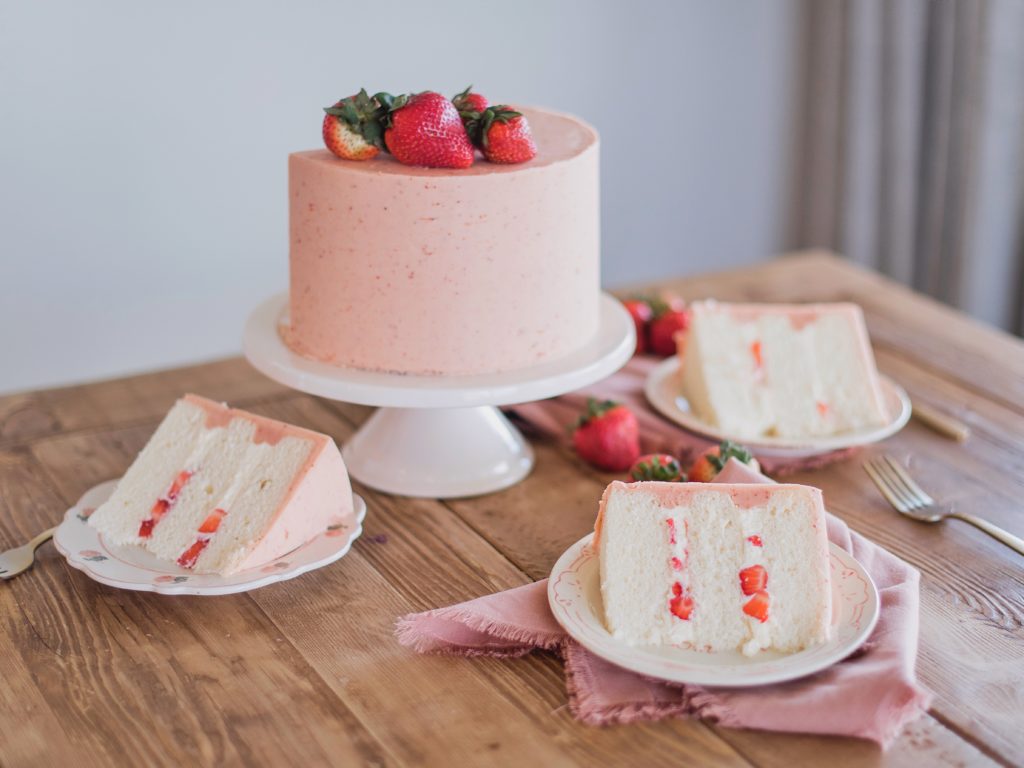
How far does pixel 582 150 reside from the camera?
5.09ft

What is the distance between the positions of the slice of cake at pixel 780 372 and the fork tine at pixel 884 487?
75mm

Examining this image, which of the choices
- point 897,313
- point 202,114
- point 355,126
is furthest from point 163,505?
point 202,114

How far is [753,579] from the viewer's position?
1.21 meters

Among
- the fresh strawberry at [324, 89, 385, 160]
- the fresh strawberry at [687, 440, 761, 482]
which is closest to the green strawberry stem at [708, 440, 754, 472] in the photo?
the fresh strawberry at [687, 440, 761, 482]

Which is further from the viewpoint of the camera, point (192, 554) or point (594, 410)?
point (594, 410)

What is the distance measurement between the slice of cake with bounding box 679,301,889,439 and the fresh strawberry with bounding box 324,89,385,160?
560 millimetres

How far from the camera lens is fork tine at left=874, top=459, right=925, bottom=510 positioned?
1537 mm

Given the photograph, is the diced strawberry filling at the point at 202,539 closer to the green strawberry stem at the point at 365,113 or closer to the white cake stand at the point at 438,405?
the white cake stand at the point at 438,405

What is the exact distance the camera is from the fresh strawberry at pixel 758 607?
1185mm

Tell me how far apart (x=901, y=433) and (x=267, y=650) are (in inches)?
38.3

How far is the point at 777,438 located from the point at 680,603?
1.71 ft

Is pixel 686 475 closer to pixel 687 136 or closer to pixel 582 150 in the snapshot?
pixel 582 150

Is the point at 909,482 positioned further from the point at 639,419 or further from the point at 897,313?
the point at 897,313

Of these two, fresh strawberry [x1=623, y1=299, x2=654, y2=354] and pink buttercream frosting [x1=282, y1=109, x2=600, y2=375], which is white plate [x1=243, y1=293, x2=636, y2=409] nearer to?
pink buttercream frosting [x1=282, y1=109, x2=600, y2=375]
